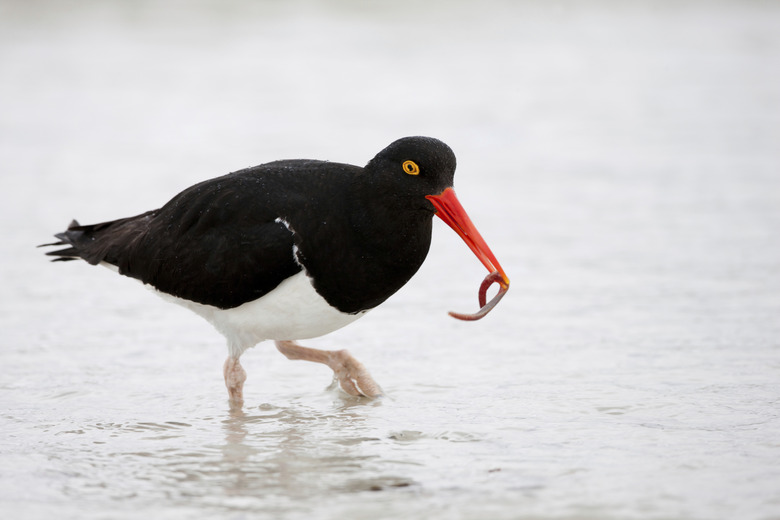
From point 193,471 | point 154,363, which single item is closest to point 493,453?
point 193,471

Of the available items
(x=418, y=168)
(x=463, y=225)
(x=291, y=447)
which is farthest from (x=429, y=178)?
(x=291, y=447)

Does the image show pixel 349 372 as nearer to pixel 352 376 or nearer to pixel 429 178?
pixel 352 376

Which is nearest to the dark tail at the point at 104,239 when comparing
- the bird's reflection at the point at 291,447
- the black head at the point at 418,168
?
the bird's reflection at the point at 291,447

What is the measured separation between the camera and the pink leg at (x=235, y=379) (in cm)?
575

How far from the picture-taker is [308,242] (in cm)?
519

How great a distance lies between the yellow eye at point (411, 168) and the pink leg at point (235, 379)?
1541mm

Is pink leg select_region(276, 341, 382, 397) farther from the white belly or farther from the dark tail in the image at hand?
the dark tail

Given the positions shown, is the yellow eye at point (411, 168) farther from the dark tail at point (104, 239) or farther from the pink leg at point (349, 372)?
the dark tail at point (104, 239)

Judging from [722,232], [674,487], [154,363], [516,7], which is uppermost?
[516,7]

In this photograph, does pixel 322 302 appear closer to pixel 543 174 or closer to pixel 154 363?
pixel 154 363

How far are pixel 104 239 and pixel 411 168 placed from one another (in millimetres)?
2310

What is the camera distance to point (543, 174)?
1159 centimetres

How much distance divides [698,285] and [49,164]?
764cm

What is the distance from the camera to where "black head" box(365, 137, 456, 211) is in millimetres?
5113
